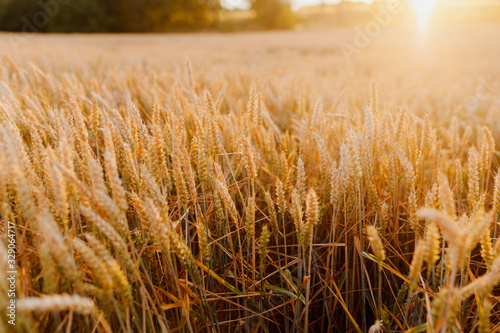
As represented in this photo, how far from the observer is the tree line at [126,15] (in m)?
→ 26.4

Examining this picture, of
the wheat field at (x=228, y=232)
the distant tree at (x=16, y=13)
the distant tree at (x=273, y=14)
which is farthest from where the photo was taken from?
the distant tree at (x=273, y=14)

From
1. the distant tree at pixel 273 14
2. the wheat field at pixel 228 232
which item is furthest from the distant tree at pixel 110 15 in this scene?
the wheat field at pixel 228 232

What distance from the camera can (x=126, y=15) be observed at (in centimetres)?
2856

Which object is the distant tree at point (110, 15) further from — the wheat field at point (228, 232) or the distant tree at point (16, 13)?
the wheat field at point (228, 232)

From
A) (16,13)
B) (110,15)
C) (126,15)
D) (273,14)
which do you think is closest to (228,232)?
(126,15)

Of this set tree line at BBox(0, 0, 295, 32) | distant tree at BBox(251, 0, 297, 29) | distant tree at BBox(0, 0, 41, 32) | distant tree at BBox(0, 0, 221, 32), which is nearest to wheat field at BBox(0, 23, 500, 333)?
tree line at BBox(0, 0, 295, 32)

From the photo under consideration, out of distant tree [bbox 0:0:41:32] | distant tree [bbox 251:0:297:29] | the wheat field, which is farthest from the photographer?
distant tree [bbox 251:0:297:29]

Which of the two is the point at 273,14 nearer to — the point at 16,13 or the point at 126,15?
the point at 126,15

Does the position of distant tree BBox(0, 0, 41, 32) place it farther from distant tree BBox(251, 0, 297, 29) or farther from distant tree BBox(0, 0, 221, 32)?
distant tree BBox(251, 0, 297, 29)

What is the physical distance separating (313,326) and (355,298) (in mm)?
154

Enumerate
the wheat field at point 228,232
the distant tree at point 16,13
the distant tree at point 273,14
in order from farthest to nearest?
the distant tree at point 273,14, the distant tree at point 16,13, the wheat field at point 228,232

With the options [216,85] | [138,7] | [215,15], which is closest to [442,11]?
[215,15]

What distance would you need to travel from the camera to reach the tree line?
26.4 m

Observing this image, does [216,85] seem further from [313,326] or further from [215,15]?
[215,15]
